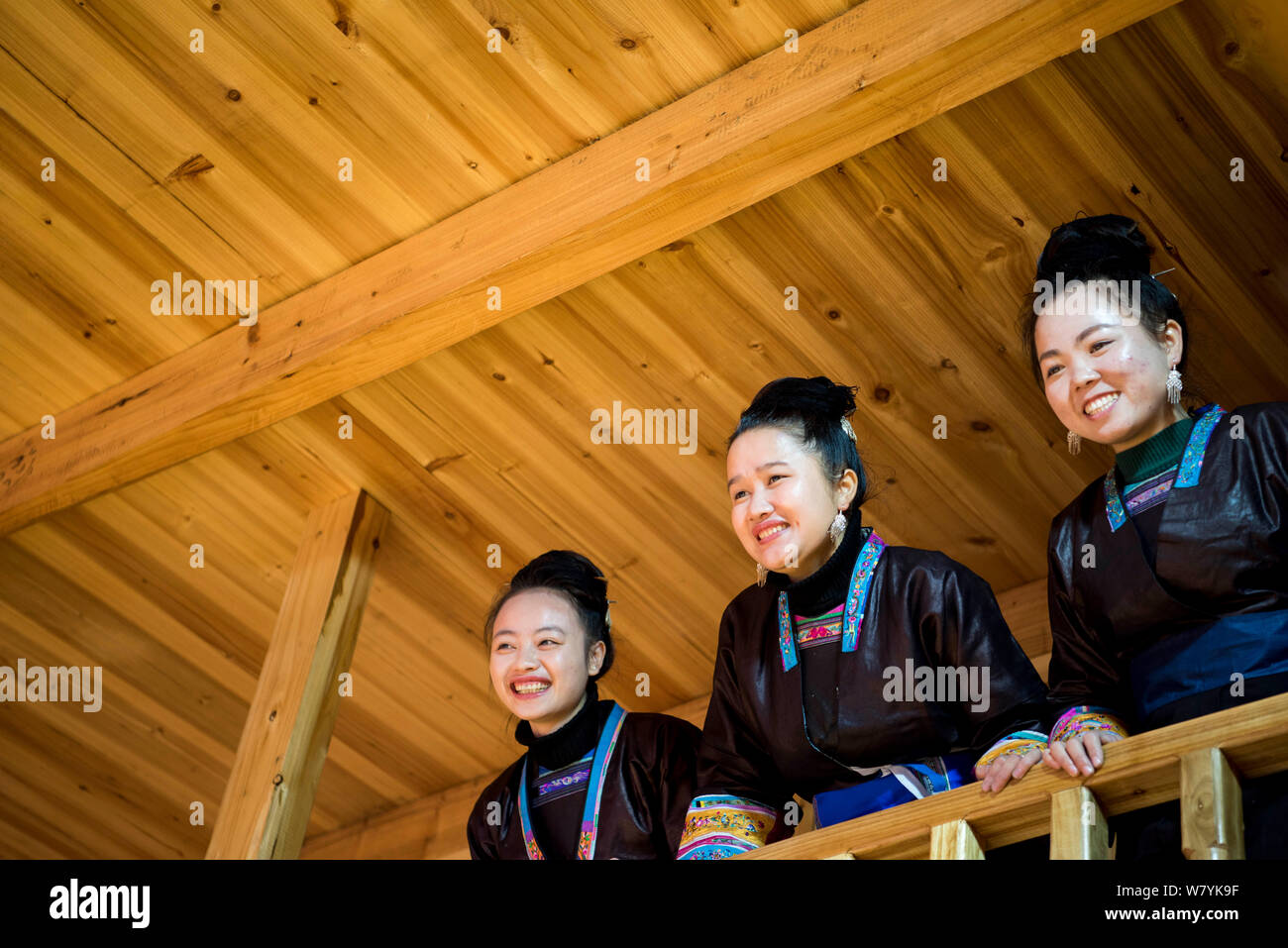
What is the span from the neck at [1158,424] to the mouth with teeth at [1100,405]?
63 millimetres

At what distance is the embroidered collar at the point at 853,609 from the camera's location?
8.03ft

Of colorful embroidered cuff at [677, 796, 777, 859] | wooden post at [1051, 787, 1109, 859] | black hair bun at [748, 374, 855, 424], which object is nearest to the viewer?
wooden post at [1051, 787, 1109, 859]

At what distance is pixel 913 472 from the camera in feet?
10.7

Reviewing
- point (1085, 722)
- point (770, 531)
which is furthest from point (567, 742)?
point (1085, 722)

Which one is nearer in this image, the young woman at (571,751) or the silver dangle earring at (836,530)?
the silver dangle earring at (836,530)

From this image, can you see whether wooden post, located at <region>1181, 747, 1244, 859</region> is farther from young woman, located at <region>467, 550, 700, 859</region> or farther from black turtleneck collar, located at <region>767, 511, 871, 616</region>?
young woman, located at <region>467, 550, 700, 859</region>

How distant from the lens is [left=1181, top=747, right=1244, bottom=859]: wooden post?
1.57m

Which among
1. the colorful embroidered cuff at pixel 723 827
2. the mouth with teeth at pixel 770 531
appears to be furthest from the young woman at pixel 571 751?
the mouth with teeth at pixel 770 531

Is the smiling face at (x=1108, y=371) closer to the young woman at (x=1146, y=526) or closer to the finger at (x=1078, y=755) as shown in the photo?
the young woman at (x=1146, y=526)

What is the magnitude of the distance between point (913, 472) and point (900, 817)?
57.2 inches

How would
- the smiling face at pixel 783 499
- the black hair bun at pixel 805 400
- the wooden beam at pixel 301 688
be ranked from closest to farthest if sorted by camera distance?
1. the smiling face at pixel 783 499
2. the black hair bun at pixel 805 400
3. the wooden beam at pixel 301 688

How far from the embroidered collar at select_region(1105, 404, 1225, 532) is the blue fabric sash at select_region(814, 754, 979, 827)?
1.48ft

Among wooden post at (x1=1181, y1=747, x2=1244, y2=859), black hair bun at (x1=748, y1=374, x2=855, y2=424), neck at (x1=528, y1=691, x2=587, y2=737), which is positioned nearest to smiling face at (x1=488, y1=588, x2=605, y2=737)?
neck at (x1=528, y1=691, x2=587, y2=737)

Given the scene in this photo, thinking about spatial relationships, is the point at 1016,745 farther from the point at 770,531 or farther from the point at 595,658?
the point at 595,658
